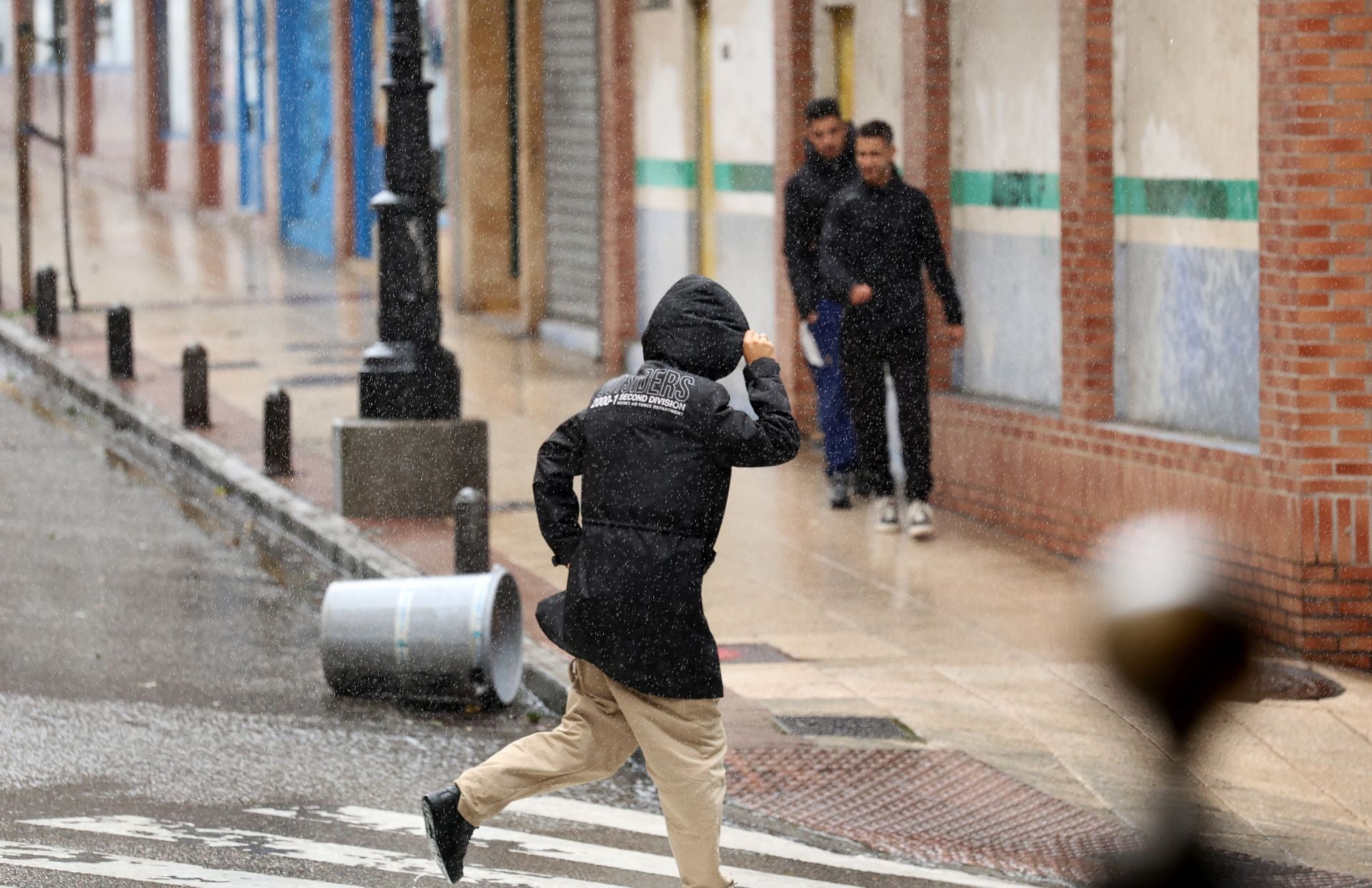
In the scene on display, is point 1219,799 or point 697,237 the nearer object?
point 1219,799

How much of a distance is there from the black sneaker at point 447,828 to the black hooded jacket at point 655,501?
0.51 metres

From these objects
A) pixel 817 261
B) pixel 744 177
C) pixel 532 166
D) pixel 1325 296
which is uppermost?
pixel 532 166

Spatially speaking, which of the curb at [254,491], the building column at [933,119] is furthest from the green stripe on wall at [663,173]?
the building column at [933,119]

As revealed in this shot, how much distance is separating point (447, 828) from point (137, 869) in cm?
108

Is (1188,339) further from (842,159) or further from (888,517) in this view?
(842,159)

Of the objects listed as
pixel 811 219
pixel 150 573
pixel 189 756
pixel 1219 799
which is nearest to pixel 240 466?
pixel 150 573

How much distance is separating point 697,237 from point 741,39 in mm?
1814

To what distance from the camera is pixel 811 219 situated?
1320 centimetres

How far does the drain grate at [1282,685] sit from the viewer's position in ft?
30.5

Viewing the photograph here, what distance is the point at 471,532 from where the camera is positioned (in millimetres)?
10109

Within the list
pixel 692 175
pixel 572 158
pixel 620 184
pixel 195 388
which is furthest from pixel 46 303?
pixel 692 175

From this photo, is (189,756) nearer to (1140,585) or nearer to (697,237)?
(1140,585)

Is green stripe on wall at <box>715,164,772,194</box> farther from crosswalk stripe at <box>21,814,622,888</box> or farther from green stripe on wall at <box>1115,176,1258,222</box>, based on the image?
crosswalk stripe at <box>21,814,622,888</box>

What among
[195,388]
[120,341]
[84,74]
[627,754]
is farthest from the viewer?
[84,74]
